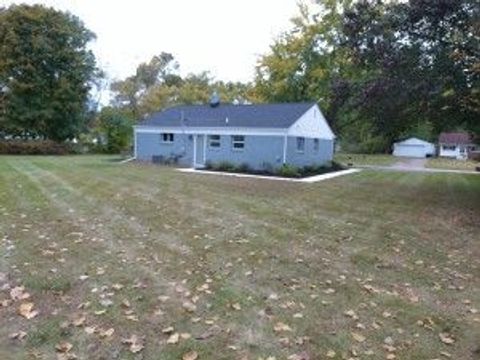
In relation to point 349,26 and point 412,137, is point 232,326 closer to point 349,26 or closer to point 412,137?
point 349,26

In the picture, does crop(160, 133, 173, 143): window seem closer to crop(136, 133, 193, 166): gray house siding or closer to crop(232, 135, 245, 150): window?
crop(136, 133, 193, 166): gray house siding

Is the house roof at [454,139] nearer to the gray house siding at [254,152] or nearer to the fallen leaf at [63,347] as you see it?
the gray house siding at [254,152]

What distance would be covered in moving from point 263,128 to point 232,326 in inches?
982

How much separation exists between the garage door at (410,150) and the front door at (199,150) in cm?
5048

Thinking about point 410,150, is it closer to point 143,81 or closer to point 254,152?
point 143,81

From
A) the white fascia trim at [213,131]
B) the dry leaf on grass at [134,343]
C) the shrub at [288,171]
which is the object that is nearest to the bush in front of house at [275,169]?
the shrub at [288,171]

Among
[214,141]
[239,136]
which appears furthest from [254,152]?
[214,141]

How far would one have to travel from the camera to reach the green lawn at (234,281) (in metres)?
4.95

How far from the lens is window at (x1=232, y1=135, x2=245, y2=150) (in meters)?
30.7

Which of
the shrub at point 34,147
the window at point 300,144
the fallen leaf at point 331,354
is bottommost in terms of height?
the fallen leaf at point 331,354

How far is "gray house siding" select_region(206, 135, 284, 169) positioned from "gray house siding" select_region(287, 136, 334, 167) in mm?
668

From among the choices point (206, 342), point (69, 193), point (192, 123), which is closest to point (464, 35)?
point (69, 193)

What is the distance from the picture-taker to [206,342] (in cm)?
489

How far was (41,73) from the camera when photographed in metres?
45.3
